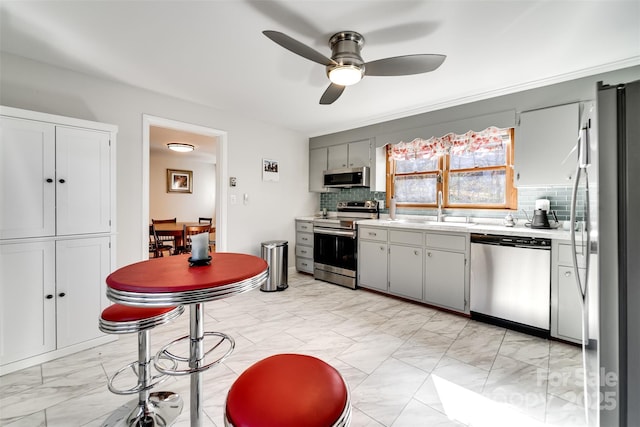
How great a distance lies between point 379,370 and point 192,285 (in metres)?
1.62

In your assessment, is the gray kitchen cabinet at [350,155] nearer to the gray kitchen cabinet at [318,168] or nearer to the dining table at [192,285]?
the gray kitchen cabinet at [318,168]

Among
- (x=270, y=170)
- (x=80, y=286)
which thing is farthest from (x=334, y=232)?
(x=80, y=286)

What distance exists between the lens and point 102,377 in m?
1.93

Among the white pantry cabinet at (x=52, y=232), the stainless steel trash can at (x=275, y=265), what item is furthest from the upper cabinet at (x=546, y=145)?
the white pantry cabinet at (x=52, y=232)

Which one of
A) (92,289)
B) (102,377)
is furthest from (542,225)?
(92,289)

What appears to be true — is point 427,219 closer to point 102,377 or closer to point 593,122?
point 593,122

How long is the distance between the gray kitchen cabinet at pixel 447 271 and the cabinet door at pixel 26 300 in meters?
3.51

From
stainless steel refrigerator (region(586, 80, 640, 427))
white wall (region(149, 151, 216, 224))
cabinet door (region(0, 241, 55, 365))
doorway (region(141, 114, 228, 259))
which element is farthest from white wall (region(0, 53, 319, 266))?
white wall (region(149, 151, 216, 224))

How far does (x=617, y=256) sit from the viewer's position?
3.76ft

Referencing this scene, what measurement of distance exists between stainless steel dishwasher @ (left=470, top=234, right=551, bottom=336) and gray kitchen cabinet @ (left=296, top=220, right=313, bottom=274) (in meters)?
2.44

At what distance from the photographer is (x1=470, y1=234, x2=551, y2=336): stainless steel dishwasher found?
8.10ft

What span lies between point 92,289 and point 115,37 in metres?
2.03

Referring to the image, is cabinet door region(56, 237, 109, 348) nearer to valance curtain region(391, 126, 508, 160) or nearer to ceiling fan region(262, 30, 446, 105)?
ceiling fan region(262, 30, 446, 105)

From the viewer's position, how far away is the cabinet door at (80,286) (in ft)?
7.20
